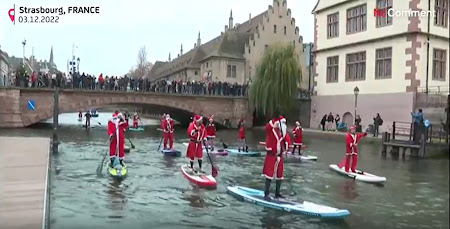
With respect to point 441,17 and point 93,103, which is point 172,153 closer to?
A: point 441,17

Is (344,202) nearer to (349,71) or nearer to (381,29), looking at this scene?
(381,29)

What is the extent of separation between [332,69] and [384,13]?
7719 millimetres

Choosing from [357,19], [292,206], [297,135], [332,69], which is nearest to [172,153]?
[297,135]

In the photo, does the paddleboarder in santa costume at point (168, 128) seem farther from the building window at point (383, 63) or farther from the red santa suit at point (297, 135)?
the building window at point (383, 63)

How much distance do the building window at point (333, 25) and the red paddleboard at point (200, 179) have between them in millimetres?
27366

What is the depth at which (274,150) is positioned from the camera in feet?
33.7

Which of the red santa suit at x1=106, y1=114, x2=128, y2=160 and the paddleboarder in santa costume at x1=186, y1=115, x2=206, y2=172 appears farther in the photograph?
the paddleboarder in santa costume at x1=186, y1=115, x2=206, y2=172

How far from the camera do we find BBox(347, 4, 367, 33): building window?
35.3 metres

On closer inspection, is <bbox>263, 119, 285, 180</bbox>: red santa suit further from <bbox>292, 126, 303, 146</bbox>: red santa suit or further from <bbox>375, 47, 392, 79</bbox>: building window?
<bbox>375, 47, 392, 79</bbox>: building window

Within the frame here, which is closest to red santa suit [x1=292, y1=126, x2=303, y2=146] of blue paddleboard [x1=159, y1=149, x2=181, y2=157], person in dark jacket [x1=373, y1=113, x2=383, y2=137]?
blue paddleboard [x1=159, y1=149, x2=181, y2=157]

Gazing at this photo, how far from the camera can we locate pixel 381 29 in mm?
33250

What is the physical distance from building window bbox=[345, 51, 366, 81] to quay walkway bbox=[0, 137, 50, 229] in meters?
27.3

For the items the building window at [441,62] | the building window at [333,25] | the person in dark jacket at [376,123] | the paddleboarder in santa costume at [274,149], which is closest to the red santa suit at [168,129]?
the paddleboarder in santa costume at [274,149]

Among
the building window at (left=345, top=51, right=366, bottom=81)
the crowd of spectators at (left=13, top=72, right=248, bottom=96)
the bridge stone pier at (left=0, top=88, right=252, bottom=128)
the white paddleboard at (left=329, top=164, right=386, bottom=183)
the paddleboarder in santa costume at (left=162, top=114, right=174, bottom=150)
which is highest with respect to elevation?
the building window at (left=345, top=51, right=366, bottom=81)
